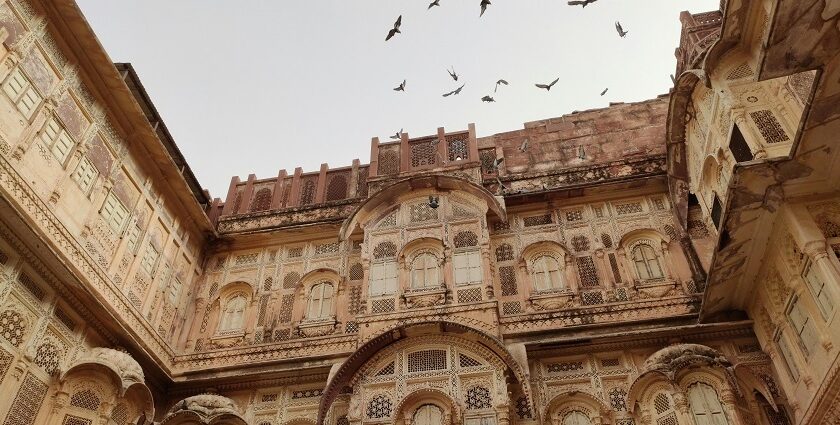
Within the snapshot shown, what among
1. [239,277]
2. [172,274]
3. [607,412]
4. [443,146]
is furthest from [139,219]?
[607,412]

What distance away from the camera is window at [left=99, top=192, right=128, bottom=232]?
1039 cm

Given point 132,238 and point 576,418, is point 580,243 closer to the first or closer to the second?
point 576,418

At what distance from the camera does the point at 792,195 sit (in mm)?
8211

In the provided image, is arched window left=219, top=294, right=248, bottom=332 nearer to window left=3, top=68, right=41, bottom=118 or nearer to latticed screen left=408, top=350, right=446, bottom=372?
latticed screen left=408, top=350, right=446, bottom=372

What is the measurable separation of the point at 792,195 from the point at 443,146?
7401 millimetres

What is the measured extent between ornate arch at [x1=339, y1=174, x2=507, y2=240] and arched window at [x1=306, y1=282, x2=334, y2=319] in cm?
108

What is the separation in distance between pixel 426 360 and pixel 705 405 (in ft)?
13.6

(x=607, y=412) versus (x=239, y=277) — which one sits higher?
(x=239, y=277)

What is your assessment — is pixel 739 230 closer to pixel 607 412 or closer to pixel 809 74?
pixel 809 74

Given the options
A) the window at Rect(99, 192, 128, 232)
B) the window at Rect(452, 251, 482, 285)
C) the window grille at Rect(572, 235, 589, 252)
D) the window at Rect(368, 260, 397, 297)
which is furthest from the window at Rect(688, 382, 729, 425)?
the window at Rect(99, 192, 128, 232)

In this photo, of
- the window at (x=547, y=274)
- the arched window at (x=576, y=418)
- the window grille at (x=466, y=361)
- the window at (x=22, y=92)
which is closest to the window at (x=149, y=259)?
the window at (x=22, y=92)

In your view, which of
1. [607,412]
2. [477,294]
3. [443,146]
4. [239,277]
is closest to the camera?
[607,412]

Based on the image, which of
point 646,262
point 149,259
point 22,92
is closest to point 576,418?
point 646,262

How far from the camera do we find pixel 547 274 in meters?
12.0
